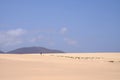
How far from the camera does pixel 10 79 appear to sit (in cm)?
957

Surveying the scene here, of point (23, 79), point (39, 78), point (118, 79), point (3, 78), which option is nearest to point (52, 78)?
point (39, 78)

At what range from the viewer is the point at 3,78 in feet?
32.0

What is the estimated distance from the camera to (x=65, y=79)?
10062 mm

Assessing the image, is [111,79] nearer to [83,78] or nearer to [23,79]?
[83,78]

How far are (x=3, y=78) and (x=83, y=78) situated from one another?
11.0ft

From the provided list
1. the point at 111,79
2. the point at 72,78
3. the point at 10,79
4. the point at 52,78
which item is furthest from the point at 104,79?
the point at 10,79

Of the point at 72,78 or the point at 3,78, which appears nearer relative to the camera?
the point at 3,78

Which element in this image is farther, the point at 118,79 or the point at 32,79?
the point at 118,79

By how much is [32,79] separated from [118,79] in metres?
3.70

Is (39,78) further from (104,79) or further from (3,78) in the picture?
(104,79)

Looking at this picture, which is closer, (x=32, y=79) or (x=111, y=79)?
(x=32, y=79)

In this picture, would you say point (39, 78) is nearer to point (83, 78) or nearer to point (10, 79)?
point (10, 79)

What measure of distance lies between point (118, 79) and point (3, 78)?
15.8 ft

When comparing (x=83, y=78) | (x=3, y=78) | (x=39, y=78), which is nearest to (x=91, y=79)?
(x=83, y=78)
